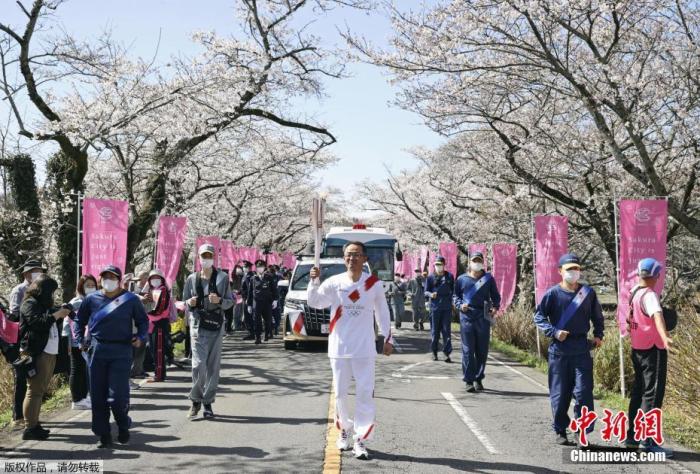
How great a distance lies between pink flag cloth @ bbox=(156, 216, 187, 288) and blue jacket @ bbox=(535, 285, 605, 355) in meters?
9.81

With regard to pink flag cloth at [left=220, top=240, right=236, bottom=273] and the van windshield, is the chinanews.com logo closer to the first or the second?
the van windshield

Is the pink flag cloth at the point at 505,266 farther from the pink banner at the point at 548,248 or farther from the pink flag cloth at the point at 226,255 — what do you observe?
the pink flag cloth at the point at 226,255

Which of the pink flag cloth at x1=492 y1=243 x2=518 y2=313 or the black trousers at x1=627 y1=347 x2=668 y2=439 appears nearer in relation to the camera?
the black trousers at x1=627 y1=347 x2=668 y2=439

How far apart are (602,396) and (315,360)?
5838 mm

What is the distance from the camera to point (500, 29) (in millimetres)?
10820

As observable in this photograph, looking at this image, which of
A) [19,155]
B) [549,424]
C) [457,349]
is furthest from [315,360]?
[19,155]

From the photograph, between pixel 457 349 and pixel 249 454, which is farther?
pixel 457 349

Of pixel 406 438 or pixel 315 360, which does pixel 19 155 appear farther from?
pixel 406 438

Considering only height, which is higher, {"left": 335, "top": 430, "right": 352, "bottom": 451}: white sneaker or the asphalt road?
{"left": 335, "top": 430, "right": 352, "bottom": 451}: white sneaker

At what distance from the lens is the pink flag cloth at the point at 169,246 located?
1509 cm

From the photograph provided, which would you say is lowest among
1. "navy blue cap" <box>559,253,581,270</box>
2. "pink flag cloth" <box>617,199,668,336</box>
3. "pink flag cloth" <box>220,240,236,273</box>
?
"navy blue cap" <box>559,253,581,270</box>

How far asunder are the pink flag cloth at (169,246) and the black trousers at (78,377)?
622 cm

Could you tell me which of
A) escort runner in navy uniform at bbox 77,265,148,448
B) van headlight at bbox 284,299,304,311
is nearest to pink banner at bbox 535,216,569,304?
van headlight at bbox 284,299,304,311

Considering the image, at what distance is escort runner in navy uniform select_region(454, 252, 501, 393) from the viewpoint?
10.1m
